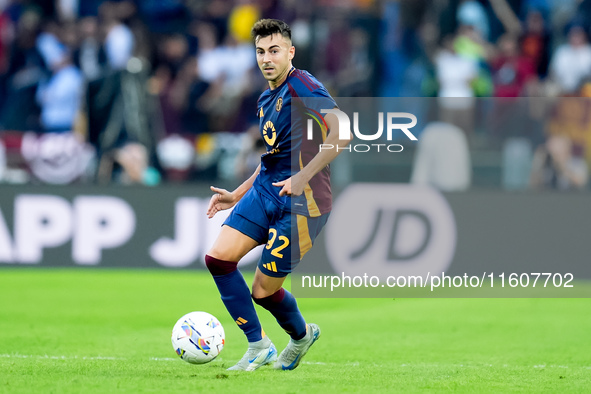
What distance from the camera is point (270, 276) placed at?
6.10 m

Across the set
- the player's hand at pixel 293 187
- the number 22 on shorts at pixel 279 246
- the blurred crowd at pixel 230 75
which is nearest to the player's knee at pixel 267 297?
the number 22 on shorts at pixel 279 246

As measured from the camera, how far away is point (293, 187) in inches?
221

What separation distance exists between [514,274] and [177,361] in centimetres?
614

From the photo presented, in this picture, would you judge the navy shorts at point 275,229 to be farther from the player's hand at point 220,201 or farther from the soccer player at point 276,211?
the player's hand at point 220,201

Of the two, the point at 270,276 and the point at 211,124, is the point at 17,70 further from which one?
the point at 270,276

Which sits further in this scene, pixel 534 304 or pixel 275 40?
pixel 534 304

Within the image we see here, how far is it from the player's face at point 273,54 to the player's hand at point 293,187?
81cm

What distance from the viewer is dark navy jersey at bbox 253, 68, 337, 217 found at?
6.07 m

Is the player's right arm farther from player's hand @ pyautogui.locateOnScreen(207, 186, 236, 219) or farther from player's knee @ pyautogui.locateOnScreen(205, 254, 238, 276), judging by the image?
player's knee @ pyautogui.locateOnScreen(205, 254, 238, 276)

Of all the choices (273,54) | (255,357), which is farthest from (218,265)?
(273,54)

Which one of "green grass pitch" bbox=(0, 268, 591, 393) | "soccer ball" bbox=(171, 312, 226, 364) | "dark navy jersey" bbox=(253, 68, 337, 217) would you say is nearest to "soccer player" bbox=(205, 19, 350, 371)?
"dark navy jersey" bbox=(253, 68, 337, 217)

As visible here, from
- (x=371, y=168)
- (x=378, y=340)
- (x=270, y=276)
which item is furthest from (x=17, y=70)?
(x=270, y=276)

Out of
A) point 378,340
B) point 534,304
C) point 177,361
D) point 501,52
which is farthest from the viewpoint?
point 501,52

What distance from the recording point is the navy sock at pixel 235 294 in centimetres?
616
